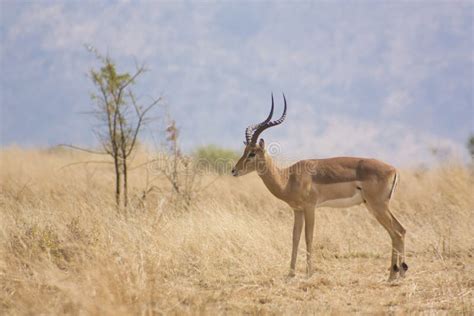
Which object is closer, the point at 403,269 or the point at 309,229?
the point at 403,269

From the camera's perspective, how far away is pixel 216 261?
29.9 feet

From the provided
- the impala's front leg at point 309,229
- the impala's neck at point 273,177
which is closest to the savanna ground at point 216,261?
the impala's front leg at point 309,229

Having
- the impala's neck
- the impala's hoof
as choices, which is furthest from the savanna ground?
the impala's neck

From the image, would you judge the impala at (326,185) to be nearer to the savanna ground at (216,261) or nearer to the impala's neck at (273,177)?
the impala's neck at (273,177)

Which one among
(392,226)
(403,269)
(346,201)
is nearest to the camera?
(403,269)

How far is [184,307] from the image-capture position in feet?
22.1

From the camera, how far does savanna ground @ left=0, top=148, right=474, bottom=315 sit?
21.7 ft

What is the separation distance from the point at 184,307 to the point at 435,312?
2.66 meters

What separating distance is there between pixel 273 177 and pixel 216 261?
146 cm

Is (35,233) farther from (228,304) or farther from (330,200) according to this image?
(330,200)

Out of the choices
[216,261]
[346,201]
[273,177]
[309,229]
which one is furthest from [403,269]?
[216,261]

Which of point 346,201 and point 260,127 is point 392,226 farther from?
point 260,127

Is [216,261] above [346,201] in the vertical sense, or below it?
below

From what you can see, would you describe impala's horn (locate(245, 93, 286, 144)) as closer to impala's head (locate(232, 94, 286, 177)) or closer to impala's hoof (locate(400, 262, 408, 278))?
impala's head (locate(232, 94, 286, 177))
